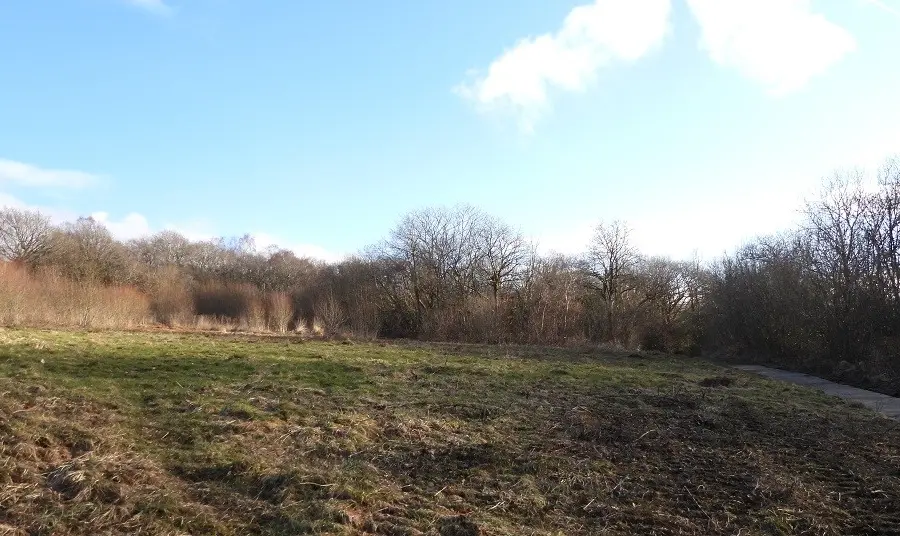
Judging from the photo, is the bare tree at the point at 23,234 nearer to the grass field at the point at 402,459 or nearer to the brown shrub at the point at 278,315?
the brown shrub at the point at 278,315

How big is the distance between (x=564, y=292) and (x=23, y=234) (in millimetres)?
36344

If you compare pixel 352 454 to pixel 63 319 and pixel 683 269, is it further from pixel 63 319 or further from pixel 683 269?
pixel 683 269

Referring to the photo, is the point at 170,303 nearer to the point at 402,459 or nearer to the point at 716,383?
the point at 716,383

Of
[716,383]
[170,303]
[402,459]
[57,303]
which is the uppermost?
[170,303]

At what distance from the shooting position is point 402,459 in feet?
18.6

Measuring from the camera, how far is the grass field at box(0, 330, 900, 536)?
4305mm

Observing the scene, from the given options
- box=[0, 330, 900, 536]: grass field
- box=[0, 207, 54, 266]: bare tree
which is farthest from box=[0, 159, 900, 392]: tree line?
box=[0, 330, 900, 536]: grass field

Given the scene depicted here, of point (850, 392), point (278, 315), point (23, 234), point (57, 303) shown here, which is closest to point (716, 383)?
point (850, 392)

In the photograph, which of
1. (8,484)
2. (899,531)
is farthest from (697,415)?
(8,484)

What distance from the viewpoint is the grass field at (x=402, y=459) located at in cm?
430

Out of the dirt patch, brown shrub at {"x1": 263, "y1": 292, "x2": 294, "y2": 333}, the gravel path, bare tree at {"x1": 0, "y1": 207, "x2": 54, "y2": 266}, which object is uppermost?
bare tree at {"x1": 0, "y1": 207, "x2": 54, "y2": 266}

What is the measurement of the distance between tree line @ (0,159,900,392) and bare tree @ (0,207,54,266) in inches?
3.8

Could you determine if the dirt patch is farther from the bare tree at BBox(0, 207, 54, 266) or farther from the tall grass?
the bare tree at BBox(0, 207, 54, 266)

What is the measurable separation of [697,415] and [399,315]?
1064 inches
